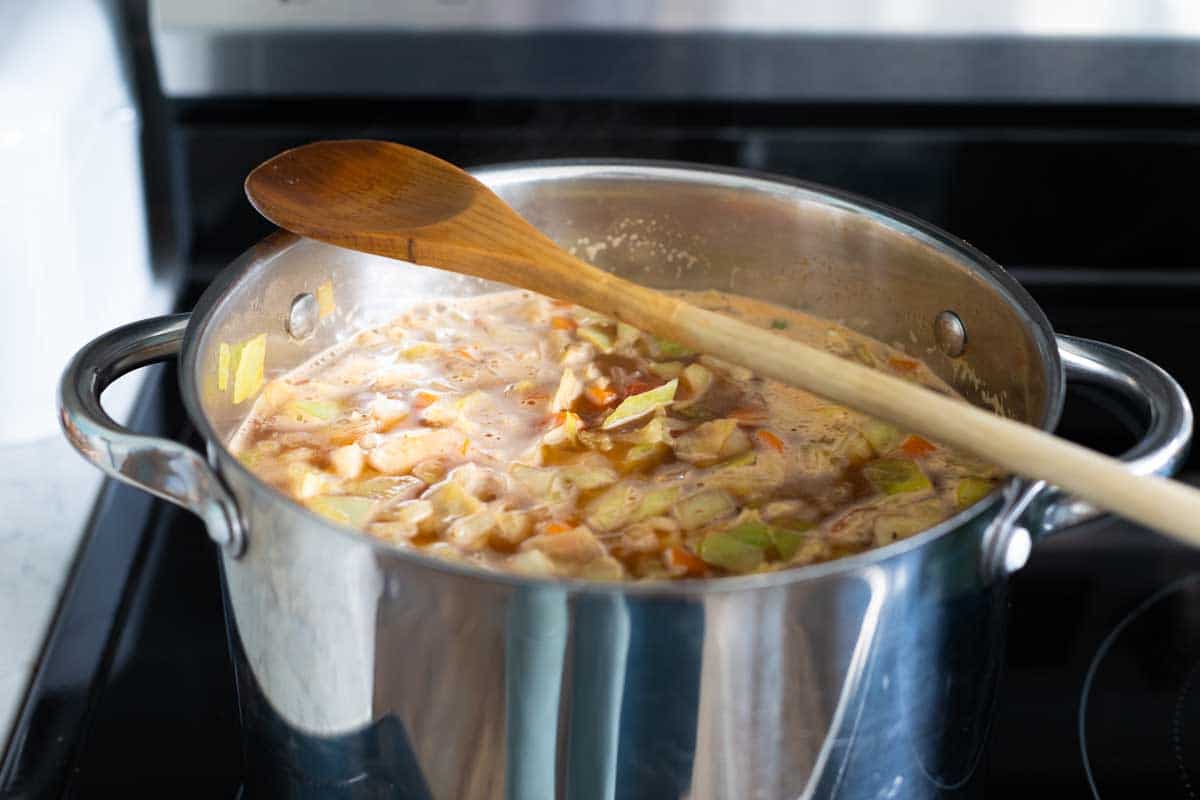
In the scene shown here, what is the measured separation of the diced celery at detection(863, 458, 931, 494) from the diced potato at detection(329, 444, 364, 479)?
0.34m

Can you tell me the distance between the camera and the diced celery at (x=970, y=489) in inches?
34.8

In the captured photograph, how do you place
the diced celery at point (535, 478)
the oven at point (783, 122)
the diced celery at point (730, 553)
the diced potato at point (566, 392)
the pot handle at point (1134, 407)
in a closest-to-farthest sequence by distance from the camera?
1. the pot handle at point (1134, 407)
2. the diced celery at point (730, 553)
3. the diced celery at point (535, 478)
4. the diced potato at point (566, 392)
5. the oven at point (783, 122)

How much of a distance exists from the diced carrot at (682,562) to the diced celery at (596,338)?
309 mm

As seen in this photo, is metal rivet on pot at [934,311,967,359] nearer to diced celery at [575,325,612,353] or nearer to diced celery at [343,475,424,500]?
diced celery at [575,325,612,353]

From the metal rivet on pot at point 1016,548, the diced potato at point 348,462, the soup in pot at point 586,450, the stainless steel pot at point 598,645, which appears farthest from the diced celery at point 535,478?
the metal rivet on pot at point 1016,548

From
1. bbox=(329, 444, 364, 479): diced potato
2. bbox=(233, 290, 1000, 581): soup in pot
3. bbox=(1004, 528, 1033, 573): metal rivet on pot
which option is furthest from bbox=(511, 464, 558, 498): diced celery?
bbox=(1004, 528, 1033, 573): metal rivet on pot

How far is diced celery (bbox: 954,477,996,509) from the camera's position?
0.88 metres

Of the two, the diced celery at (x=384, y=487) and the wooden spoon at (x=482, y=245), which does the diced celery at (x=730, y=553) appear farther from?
the diced celery at (x=384, y=487)

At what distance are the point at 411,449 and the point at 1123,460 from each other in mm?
461

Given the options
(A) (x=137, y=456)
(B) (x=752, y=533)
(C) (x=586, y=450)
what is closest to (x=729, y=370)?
(C) (x=586, y=450)

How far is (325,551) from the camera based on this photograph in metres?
0.64

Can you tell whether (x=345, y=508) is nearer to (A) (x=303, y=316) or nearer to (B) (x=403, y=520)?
(B) (x=403, y=520)

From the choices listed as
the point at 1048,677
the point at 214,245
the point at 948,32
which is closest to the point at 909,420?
the point at 1048,677

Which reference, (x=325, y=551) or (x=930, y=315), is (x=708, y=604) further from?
(x=930, y=315)
